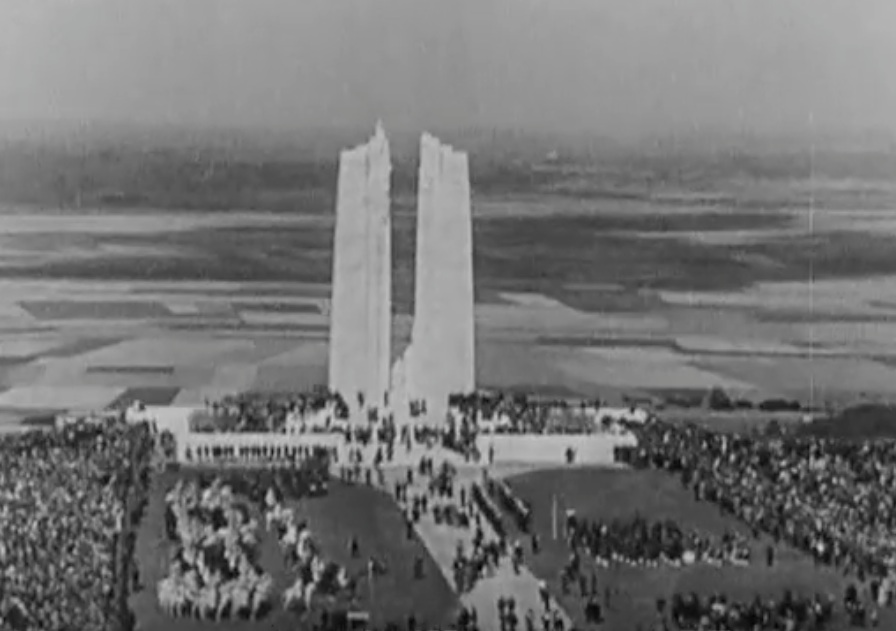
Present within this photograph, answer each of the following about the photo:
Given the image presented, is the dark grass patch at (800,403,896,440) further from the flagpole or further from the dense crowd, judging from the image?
the flagpole

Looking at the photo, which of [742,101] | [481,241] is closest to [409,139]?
[481,241]

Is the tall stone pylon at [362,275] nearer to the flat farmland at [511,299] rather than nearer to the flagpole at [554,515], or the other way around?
the flat farmland at [511,299]

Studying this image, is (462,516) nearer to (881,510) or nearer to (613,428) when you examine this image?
(613,428)

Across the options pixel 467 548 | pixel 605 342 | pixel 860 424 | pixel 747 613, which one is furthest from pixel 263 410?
pixel 860 424

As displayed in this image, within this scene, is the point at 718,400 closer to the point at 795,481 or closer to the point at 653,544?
the point at 795,481

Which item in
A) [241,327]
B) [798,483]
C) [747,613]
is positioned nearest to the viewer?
[747,613]

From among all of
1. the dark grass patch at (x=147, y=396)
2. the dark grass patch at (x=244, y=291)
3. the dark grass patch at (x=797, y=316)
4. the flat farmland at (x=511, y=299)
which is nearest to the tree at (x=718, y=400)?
the flat farmland at (x=511, y=299)

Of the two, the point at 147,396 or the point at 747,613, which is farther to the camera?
the point at 147,396
